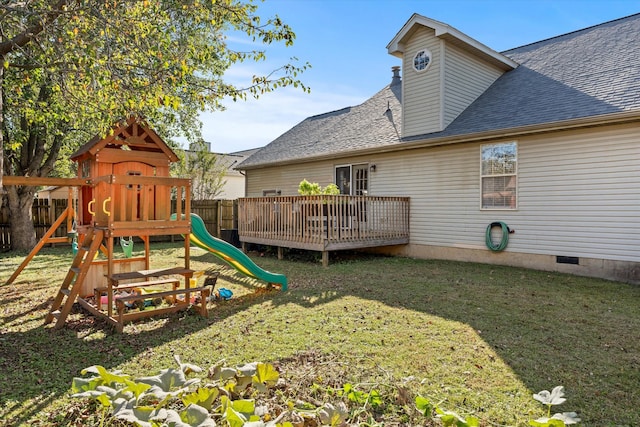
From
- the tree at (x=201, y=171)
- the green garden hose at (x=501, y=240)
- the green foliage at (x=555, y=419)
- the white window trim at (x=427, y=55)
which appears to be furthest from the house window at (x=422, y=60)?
the tree at (x=201, y=171)

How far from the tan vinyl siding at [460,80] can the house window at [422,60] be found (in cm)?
45

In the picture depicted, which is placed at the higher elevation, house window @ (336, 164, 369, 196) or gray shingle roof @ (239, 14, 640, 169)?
gray shingle roof @ (239, 14, 640, 169)

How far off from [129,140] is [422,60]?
762cm

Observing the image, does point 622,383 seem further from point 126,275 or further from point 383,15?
point 383,15

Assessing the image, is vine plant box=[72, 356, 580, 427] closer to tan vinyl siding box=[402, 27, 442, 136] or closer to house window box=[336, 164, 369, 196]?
tan vinyl siding box=[402, 27, 442, 136]

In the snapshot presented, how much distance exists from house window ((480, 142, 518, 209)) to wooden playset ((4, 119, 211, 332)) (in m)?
6.47

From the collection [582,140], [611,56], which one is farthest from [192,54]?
[611,56]

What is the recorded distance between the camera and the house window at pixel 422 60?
988cm

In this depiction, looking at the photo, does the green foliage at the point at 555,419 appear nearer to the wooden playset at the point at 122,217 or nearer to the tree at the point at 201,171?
the wooden playset at the point at 122,217

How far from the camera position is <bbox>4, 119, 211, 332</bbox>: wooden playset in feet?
15.0

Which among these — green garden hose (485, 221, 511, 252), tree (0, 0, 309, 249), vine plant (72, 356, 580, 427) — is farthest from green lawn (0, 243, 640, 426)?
tree (0, 0, 309, 249)

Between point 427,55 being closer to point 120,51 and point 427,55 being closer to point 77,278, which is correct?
point 120,51

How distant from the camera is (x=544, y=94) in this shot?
28.4 ft

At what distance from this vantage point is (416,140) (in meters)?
9.40
